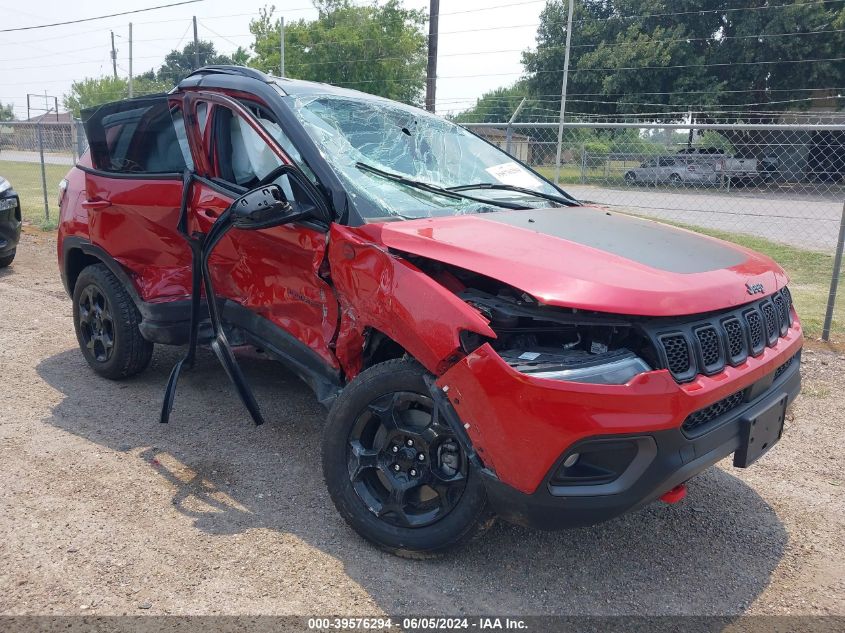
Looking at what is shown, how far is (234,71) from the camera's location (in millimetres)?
3980

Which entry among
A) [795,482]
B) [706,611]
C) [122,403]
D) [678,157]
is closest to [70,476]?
[122,403]

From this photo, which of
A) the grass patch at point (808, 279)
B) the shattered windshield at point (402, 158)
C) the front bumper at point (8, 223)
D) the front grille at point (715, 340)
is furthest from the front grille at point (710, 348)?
the front bumper at point (8, 223)

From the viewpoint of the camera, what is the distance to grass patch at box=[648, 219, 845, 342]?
661cm

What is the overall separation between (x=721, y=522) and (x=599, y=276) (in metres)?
1.60

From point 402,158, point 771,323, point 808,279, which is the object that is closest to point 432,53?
point 808,279

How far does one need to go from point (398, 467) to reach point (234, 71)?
2.49 m

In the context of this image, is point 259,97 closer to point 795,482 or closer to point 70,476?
point 70,476

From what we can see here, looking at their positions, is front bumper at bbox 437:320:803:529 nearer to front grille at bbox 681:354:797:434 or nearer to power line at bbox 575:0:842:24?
front grille at bbox 681:354:797:434

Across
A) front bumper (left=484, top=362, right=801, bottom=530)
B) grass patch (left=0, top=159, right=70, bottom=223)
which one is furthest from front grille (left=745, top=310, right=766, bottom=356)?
grass patch (left=0, top=159, right=70, bottom=223)

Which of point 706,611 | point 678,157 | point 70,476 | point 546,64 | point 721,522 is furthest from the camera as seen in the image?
point 546,64

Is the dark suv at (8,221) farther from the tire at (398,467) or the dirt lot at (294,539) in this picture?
the tire at (398,467)

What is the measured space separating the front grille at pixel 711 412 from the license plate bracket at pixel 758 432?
72 mm

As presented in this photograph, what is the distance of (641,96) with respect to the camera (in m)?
28.7

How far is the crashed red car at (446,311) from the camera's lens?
2422mm
